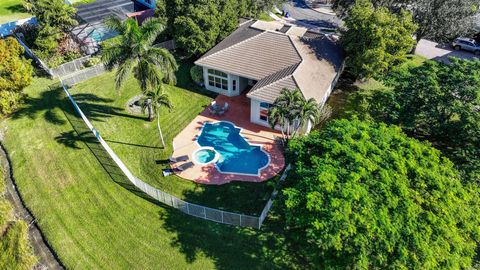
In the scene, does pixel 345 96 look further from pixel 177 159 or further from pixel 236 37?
pixel 177 159

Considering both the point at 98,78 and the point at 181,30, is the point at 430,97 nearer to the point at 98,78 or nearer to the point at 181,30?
the point at 181,30

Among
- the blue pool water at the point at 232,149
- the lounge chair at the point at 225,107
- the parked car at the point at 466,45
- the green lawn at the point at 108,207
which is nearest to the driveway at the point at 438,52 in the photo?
the parked car at the point at 466,45

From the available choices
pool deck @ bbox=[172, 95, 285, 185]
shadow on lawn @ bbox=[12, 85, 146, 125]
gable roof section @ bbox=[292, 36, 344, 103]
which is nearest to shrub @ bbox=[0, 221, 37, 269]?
pool deck @ bbox=[172, 95, 285, 185]

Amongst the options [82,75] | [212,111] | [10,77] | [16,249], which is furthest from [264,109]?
[10,77]

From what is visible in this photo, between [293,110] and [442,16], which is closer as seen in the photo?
[293,110]

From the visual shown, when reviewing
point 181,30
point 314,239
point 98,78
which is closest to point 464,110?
point 314,239

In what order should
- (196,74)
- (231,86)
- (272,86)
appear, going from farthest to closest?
(196,74), (231,86), (272,86)
